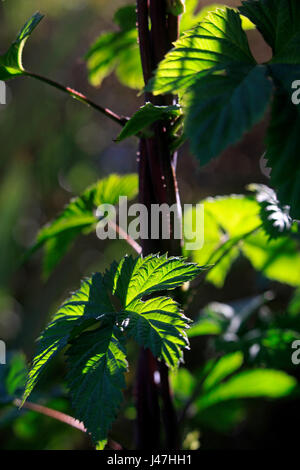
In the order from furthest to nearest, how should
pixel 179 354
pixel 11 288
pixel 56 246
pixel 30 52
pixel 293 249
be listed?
pixel 30 52 → pixel 11 288 → pixel 293 249 → pixel 56 246 → pixel 179 354

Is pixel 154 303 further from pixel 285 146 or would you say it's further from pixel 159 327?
pixel 285 146

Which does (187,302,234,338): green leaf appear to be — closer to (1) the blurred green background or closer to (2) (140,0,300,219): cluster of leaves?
(2) (140,0,300,219): cluster of leaves

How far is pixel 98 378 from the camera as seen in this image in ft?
1.49

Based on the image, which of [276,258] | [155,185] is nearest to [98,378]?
[155,185]

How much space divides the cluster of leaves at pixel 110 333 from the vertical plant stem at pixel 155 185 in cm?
8

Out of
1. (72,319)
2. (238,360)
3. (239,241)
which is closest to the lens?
(72,319)

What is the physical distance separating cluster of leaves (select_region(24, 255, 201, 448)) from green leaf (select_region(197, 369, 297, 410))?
20.5 inches

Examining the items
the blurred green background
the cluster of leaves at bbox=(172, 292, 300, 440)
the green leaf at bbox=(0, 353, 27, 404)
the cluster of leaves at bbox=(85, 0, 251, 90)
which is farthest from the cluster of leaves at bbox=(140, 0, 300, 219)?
the blurred green background

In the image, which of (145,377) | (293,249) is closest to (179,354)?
(145,377)

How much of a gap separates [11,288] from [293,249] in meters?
1.79

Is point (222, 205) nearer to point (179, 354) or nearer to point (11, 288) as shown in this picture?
point (179, 354)

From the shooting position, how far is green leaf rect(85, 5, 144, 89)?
74 cm

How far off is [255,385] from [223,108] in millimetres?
720
